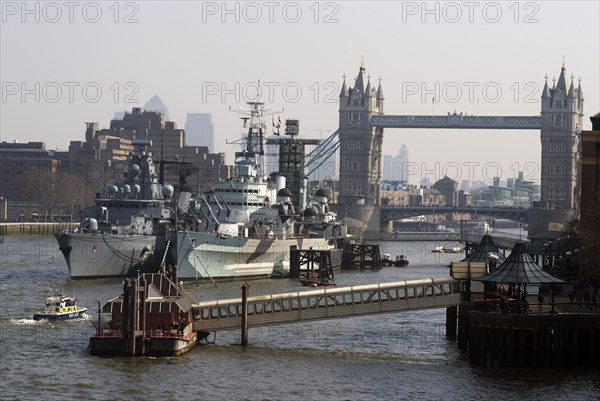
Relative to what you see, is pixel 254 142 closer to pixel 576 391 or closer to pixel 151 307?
pixel 151 307

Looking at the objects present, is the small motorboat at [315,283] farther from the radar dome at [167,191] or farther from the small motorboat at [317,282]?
the radar dome at [167,191]

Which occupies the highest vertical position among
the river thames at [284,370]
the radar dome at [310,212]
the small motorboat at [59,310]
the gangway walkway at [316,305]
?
the radar dome at [310,212]

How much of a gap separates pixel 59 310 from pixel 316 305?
1271cm

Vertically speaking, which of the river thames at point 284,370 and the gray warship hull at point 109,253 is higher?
the gray warship hull at point 109,253

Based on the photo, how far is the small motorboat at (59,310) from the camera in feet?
199

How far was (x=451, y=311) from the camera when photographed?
59.1 meters

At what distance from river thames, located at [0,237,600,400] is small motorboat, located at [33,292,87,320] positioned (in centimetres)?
55

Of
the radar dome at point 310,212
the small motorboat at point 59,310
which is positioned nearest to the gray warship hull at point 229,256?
the radar dome at point 310,212

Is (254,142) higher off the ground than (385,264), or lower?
higher

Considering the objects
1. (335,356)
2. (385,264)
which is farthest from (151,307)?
(385,264)

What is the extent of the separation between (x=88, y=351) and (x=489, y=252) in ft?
61.2

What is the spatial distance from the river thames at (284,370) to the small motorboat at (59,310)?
554 mm

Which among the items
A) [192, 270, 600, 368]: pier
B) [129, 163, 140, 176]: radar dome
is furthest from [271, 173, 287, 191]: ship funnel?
[192, 270, 600, 368]: pier

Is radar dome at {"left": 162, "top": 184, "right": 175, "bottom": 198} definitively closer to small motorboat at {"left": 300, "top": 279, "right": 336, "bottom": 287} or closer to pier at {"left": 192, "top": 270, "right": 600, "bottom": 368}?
small motorboat at {"left": 300, "top": 279, "right": 336, "bottom": 287}
